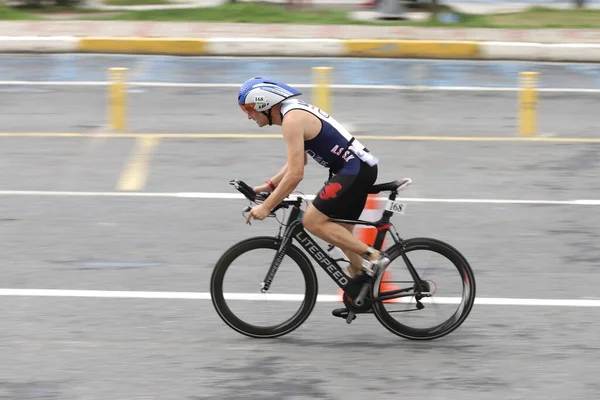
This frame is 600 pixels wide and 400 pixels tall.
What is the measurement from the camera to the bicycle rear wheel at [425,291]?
6.82 meters

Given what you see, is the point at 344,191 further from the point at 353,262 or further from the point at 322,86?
the point at 322,86

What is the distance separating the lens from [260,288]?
711 cm

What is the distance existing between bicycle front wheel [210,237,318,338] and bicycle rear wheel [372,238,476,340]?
1.59 ft

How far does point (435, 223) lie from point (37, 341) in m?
4.07

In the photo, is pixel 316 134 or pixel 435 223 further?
pixel 435 223

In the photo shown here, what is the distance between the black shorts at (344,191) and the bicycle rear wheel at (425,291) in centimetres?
40

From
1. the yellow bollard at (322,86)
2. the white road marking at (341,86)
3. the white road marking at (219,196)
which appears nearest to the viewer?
the white road marking at (219,196)

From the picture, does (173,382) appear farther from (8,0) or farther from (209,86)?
(8,0)

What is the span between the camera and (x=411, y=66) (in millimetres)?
17125

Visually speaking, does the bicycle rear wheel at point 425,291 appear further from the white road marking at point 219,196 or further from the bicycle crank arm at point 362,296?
the white road marking at point 219,196

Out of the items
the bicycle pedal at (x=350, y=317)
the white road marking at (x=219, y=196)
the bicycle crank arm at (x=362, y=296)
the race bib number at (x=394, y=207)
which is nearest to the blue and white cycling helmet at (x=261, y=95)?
the race bib number at (x=394, y=207)

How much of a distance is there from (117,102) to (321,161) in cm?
696

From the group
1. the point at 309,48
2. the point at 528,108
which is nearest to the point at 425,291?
the point at 528,108

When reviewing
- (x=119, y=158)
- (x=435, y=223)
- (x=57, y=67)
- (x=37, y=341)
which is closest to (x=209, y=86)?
(x=57, y=67)
